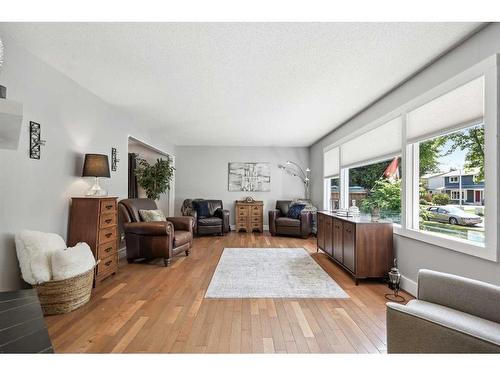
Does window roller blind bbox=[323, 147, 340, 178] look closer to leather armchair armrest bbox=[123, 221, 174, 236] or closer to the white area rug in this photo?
the white area rug

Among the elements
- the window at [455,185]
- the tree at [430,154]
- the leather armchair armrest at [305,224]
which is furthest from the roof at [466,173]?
the leather armchair armrest at [305,224]

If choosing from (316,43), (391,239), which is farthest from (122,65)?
(391,239)

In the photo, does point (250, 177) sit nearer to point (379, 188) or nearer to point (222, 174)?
point (222, 174)

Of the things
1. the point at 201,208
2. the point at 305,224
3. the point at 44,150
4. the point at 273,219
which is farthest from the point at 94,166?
the point at 305,224

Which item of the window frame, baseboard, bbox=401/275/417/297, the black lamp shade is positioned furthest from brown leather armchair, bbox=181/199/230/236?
baseboard, bbox=401/275/417/297

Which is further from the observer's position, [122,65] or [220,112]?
[220,112]

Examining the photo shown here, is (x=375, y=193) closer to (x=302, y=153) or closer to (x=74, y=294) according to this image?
(x=302, y=153)

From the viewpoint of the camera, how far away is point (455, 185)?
7.35ft

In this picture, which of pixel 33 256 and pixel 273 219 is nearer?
pixel 33 256

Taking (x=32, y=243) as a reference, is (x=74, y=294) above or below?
below

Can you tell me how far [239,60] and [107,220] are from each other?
2.41 m

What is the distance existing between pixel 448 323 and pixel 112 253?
332 cm

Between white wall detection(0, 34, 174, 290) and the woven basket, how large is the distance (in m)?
0.35
